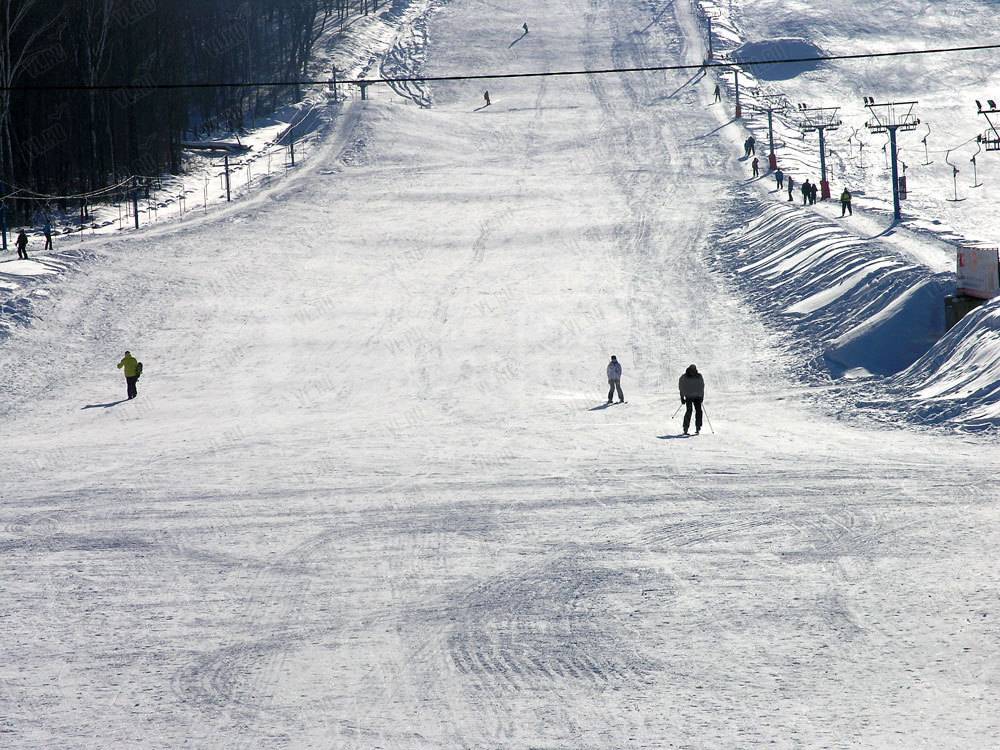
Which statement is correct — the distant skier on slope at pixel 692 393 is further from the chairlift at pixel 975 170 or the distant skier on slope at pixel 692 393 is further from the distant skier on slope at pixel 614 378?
the chairlift at pixel 975 170

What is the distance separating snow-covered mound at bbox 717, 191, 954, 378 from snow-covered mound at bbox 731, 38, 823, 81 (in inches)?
1408

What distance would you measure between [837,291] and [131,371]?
1477cm

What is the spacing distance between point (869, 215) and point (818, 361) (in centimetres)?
1307

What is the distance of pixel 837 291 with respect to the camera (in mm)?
25625

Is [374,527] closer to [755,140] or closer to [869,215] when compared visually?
[869,215]

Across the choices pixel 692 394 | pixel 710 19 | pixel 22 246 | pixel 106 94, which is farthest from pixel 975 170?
pixel 22 246

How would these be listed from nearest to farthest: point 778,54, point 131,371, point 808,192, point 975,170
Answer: point 131,371 < point 808,192 < point 975,170 < point 778,54

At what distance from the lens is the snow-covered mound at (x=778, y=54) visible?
2665 inches

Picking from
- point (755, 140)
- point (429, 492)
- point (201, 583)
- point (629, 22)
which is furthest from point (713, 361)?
point (629, 22)

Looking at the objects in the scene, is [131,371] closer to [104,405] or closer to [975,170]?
[104,405]

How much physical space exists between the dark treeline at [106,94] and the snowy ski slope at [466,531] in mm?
16765

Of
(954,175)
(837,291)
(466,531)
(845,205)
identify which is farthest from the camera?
(954,175)

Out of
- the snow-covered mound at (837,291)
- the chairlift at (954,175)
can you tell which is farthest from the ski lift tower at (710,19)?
the snow-covered mound at (837,291)

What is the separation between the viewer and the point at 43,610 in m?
10.9
